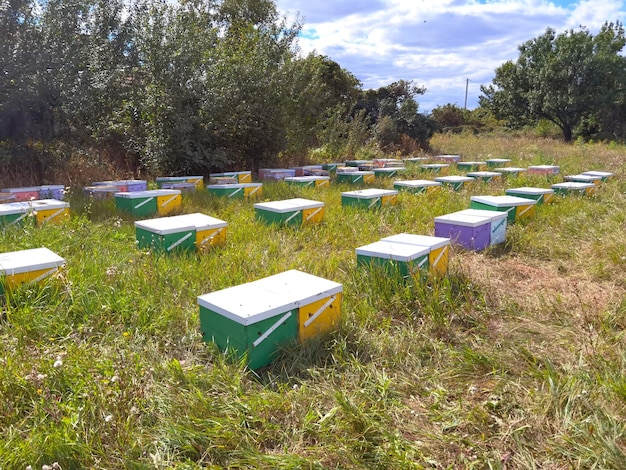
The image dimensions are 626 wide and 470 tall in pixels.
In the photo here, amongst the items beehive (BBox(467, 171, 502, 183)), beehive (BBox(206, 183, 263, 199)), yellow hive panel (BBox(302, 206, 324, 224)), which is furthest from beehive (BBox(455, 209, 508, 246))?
beehive (BBox(467, 171, 502, 183))

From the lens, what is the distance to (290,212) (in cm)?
455

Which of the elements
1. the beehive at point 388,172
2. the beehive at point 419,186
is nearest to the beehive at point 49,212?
the beehive at point 419,186

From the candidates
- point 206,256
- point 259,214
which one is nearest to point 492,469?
point 206,256

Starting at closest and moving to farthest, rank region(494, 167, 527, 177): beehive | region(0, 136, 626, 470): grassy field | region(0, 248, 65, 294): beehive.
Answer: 1. region(0, 136, 626, 470): grassy field
2. region(0, 248, 65, 294): beehive
3. region(494, 167, 527, 177): beehive

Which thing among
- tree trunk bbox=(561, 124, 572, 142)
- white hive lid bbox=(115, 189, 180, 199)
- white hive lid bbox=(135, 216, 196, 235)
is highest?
tree trunk bbox=(561, 124, 572, 142)

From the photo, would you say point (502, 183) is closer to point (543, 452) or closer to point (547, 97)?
point (543, 452)

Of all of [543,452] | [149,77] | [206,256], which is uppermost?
[149,77]

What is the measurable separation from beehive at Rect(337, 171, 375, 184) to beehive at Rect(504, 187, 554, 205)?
2.85 m

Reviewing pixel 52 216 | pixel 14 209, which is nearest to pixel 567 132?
pixel 52 216

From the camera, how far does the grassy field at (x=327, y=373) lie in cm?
157

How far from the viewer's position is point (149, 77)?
7.76 meters

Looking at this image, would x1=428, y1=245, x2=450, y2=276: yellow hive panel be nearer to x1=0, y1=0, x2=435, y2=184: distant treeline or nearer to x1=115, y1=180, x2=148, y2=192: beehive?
x1=115, y1=180, x2=148, y2=192: beehive

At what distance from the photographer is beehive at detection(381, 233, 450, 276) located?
3.06m

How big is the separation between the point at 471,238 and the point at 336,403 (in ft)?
8.09
